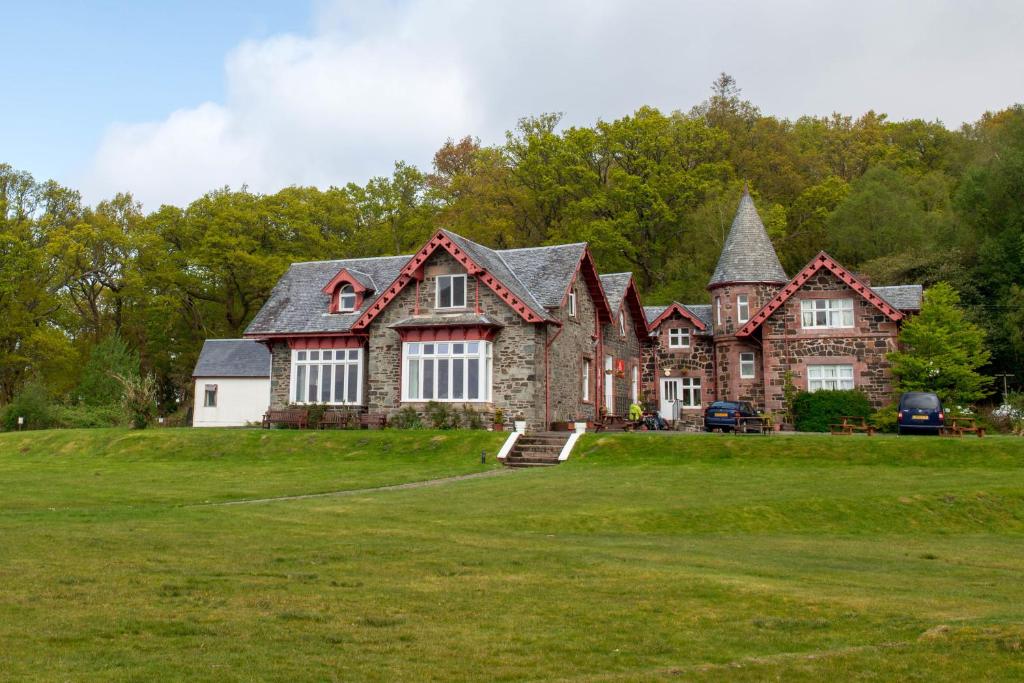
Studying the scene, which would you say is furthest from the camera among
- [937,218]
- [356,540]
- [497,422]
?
[937,218]

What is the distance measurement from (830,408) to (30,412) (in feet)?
135

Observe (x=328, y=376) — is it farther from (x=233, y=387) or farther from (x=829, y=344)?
(x=829, y=344)

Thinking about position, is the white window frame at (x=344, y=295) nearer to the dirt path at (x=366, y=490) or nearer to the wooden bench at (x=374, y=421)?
the wooden bench at (x=374, y=421)

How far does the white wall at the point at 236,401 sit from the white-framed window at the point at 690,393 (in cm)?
2298

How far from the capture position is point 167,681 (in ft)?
22.3

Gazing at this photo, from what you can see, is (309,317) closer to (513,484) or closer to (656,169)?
(513,484)

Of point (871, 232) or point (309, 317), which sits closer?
point (309, 317)

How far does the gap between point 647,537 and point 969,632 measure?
8353 mm

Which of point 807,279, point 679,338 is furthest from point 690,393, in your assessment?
point 807,279

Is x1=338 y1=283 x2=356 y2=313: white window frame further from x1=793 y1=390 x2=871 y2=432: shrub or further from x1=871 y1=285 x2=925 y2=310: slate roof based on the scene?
x1=871 y1=285 x2=925 y2=310: slate roof

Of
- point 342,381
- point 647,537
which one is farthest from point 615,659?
point 342,381

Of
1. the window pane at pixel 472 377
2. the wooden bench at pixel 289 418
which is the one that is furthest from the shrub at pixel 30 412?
the window pane at pixel 472 377

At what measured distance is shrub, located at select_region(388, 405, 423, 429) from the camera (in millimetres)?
35344

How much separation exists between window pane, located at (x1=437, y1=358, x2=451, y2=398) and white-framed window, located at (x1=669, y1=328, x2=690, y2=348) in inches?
774
